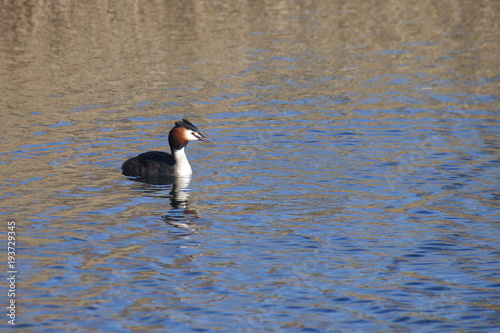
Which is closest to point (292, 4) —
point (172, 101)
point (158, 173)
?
point (172, 101)

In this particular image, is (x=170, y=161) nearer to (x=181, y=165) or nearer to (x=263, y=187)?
(x=181, y=165)

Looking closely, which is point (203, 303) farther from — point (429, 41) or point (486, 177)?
point (429, 41)

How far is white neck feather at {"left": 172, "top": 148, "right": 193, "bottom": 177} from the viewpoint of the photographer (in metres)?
16.3

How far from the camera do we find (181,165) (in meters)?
16.3

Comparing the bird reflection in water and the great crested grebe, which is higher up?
the great crested grebe

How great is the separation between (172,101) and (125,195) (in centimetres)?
768

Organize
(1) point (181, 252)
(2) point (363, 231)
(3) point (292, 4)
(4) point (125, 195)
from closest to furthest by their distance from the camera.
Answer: (1) point (181, 252) → (2) point (363, 231) → (4) point (125, 195) → (3) point (292, 4)

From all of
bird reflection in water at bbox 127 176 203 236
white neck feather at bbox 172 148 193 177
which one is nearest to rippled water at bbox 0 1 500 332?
bird reflection in water at bbox 127 176 203 236

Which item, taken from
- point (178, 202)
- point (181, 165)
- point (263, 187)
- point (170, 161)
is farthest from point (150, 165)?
point (263, 187)

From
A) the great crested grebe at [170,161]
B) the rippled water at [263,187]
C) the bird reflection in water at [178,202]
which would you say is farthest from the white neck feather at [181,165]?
the rippled water at [263,187]

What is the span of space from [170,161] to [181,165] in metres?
0.27

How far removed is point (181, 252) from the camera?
39.4ft

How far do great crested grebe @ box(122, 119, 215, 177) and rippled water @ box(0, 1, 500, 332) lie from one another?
1.07 ft

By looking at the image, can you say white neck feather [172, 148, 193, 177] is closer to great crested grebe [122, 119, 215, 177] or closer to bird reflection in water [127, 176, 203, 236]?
great crested grebe [122, 119, 215, 177]
